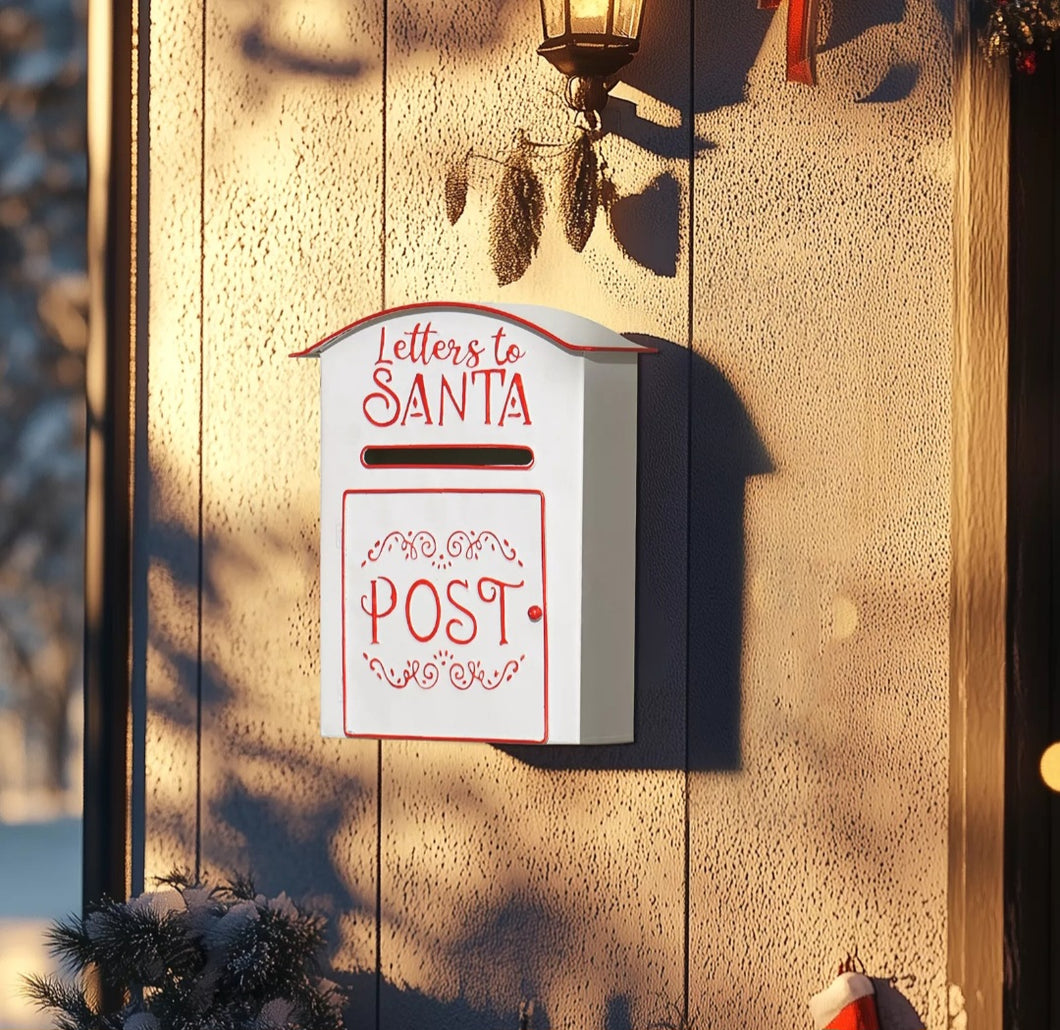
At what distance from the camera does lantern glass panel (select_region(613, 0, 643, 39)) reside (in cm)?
256

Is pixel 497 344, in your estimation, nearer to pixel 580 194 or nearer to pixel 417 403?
pixel 417 403

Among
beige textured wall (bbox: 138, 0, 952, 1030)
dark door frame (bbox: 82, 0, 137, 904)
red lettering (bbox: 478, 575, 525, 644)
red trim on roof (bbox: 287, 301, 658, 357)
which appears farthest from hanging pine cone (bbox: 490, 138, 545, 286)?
dark door frame (bbox: 82, 0, 137, 904)

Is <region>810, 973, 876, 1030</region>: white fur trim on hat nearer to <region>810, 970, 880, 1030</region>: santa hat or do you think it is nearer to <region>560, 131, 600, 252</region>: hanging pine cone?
<region>810, 970, 880, 1030</region>: santa hat

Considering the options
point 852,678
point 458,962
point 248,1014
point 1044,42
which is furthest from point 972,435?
point 248,1014

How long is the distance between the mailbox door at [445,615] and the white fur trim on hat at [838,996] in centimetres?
61

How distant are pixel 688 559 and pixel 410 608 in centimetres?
48

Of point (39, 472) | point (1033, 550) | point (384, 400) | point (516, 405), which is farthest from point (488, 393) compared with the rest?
point (39, 472)

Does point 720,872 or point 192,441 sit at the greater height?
point 192,441

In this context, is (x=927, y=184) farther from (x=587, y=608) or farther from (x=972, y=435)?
(x=587, y=608)

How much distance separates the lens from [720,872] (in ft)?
8.80

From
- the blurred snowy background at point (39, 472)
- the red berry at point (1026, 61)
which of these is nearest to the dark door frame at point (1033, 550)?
the red berry at point (1026, 61)

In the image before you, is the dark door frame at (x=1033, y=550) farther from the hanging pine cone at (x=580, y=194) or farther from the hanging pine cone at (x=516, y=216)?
the hanging pine cone at (x=516, y=216)

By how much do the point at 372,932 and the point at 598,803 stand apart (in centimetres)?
50

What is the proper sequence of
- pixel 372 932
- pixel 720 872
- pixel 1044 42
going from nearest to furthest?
1. pixel 1044 42
2. pixel 720 872
3. pixel 372 932
